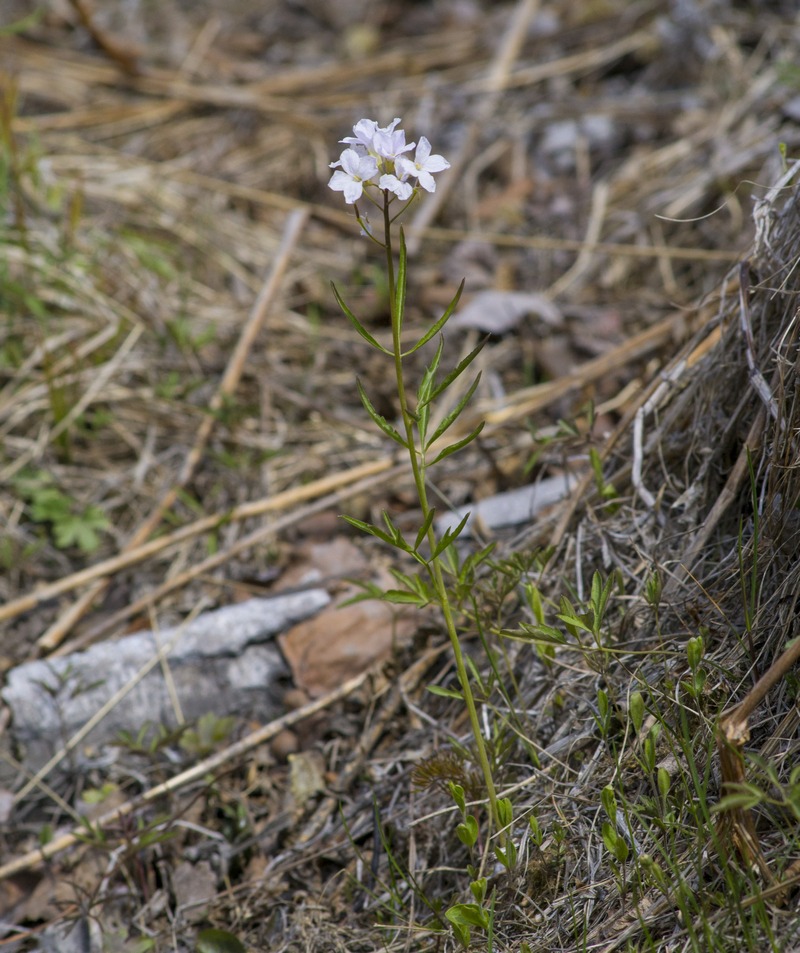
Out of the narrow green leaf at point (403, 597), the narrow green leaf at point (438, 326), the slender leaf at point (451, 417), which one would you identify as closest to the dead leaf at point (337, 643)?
the narrow green leaf at point (403, 597)

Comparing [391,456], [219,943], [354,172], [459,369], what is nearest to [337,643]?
[391,456]

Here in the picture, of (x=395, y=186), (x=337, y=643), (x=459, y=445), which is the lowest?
(x=337, y=643)

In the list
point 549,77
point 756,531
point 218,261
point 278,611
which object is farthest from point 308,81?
point 756,531

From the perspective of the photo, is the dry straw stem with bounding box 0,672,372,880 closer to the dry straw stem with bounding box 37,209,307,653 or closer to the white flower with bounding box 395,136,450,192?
the dry straw stem with bounding box 37,209,307,653

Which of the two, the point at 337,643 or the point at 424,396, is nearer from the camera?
the point at 424,396

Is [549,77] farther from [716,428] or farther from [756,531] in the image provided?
[756,531]

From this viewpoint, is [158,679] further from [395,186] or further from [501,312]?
[501,312]
